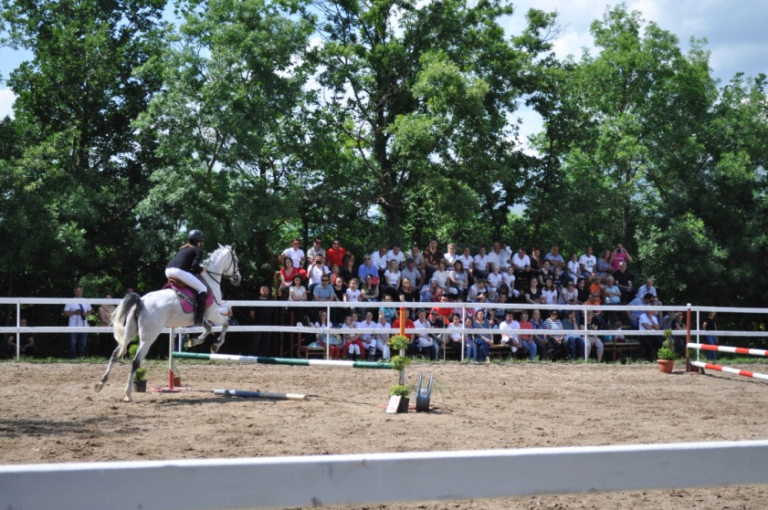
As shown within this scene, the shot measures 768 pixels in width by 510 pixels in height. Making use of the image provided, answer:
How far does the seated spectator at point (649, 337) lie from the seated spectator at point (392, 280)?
5.65m

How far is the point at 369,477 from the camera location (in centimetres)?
222

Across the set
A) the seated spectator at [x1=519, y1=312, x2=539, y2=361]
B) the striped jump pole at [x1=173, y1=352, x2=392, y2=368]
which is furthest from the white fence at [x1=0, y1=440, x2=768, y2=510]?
the seated spectator at [x1=519, y1=312, x2=539, y2=361]

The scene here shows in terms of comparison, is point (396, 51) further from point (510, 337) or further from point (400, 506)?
point (400, 506)

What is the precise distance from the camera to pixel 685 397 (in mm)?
11336

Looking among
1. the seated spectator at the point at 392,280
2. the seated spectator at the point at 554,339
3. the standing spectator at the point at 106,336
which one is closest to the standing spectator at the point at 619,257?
the seated spectator at the point at 554,339

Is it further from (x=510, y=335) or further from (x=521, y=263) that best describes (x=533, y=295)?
(x=510, y=335)

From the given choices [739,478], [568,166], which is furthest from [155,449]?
[568,166]

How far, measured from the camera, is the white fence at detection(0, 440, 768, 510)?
2043 millimetres

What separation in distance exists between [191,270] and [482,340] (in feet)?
25.0

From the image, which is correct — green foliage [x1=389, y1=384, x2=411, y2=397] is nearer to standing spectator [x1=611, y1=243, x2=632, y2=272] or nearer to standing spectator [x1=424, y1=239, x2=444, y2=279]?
standing spectator [x1=424, y1=239, x2=444, y2=279]

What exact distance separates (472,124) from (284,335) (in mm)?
7084

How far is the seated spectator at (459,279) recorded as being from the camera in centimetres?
1770

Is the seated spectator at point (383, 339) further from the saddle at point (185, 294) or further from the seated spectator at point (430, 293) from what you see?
the saddle at point (185, 294)

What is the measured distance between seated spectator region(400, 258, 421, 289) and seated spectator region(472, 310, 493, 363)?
153 centimetres
